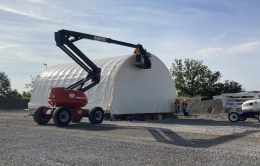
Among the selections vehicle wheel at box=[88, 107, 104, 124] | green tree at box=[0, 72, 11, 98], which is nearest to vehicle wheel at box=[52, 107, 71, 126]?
vehicle wheel at box=[88, 107, 104, 124]

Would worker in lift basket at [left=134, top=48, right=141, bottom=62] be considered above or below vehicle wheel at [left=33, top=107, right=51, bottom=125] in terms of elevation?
above

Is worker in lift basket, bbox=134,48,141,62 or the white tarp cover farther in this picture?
worker in lift basket, bbox=134,48,141,62

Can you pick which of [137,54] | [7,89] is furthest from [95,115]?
[7,89]

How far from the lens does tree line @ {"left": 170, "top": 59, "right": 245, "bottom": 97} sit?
147ft

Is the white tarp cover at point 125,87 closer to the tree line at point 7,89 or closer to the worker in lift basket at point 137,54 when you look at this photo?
the worker in lift basket at point 137,54

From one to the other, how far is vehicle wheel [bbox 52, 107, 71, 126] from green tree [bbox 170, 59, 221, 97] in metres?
32.4

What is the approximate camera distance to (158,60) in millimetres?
26828

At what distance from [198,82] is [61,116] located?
34.2 metres

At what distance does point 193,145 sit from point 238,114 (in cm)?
1214

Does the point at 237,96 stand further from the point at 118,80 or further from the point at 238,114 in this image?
the point at 118,80

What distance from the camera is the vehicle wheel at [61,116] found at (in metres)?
15.4

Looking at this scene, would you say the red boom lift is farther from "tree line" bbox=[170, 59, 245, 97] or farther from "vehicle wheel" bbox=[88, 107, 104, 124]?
"tree line" bbox=[170, 59, 245, 97]

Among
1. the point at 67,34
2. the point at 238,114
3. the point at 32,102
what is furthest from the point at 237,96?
the point at 32,102

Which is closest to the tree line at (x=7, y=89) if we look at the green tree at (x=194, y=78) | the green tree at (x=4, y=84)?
the green tree at (x=4, y=84)
